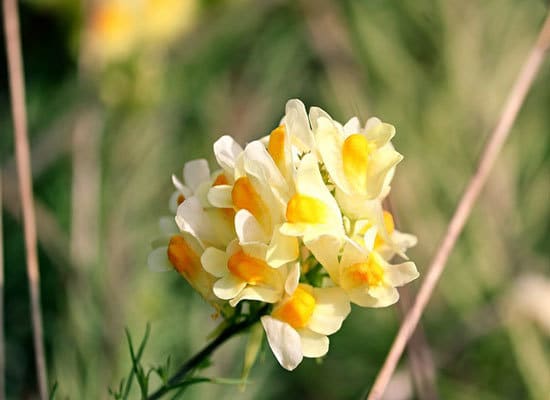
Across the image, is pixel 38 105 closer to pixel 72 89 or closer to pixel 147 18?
pixel 72 89

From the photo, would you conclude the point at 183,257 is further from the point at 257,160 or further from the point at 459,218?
the point at 459,218

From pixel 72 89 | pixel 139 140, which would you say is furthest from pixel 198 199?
pixel 72 89

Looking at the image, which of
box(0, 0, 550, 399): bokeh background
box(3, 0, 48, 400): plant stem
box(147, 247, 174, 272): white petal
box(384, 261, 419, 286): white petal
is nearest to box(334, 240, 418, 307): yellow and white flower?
box(384, 261, 419, 286): white petal

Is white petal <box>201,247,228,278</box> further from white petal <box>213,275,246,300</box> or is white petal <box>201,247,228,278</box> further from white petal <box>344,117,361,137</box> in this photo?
white petal <box>344,117,361,137</box>

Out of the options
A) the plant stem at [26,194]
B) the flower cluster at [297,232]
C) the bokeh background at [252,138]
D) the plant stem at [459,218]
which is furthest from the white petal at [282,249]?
the bokeh background at [252,138]

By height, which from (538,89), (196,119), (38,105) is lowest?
(538,89)

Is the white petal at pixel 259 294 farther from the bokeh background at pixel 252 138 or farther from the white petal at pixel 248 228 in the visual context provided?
the bokeh background at pixel 252 138

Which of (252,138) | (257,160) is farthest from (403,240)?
(252,138)
